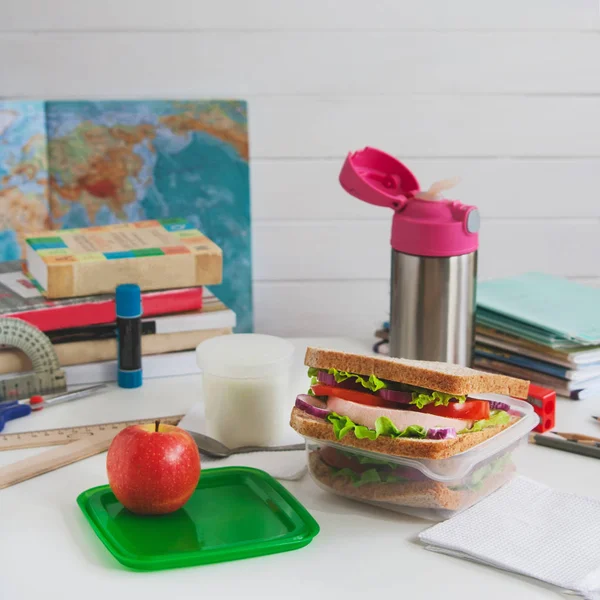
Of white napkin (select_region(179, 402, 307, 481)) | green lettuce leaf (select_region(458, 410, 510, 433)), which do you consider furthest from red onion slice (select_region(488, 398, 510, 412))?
white napkin (select_region(179, 402, 307, 481))

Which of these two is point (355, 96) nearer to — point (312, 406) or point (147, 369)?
point (147, 369)

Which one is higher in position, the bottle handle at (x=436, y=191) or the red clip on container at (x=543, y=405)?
the bottle handle at (x=436, y=191)

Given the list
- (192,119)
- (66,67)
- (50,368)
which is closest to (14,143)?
(66,67)

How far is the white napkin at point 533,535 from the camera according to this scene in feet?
2.95

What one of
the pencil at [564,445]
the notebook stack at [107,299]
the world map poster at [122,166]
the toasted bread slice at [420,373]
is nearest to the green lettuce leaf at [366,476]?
the toasted bread slice at [420,373]

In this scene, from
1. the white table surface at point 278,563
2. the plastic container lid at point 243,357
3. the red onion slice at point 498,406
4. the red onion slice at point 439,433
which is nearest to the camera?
the white table surface at point 278,563

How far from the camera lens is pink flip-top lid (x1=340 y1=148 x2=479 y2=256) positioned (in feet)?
4.44

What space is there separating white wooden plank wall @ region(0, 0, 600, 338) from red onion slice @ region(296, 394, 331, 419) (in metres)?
0.90

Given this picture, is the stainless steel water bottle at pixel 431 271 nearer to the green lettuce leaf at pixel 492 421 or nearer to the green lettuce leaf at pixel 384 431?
the green lettuce leaf at pixel 492 421

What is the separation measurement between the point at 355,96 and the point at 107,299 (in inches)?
28.5

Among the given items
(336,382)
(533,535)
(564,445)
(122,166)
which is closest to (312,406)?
(336,382)

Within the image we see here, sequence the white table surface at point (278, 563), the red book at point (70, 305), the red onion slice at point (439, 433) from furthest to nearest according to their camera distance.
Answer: the red book at point (70, 305) → the red onion slice at point (439, 433) → the white table surface at point (278, 563)

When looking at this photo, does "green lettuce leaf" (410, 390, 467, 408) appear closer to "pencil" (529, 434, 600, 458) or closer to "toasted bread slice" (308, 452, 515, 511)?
"toasted bread slice" (308, 452, 515, 511)

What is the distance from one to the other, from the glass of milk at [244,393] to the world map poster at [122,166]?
0.72 metres
